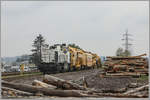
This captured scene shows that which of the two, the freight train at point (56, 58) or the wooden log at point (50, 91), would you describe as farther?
the freight train at point (56, 58)

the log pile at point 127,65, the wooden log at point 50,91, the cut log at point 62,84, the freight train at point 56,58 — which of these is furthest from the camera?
the freight train at point 56,58

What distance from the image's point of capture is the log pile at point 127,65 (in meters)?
13.8

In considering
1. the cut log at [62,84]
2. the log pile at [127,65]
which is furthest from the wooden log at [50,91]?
the log pile at [127,65]

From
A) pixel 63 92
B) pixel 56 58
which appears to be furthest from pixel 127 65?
pixel 63 92

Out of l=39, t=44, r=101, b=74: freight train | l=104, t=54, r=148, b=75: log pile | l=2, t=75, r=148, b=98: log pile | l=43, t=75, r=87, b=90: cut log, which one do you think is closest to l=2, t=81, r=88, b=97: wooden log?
l=2, t=75, r=148, b=98: log pile

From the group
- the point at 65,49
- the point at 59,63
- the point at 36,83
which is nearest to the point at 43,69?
the point at 59,63

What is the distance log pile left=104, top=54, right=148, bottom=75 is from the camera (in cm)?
1384

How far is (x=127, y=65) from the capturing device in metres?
14.0

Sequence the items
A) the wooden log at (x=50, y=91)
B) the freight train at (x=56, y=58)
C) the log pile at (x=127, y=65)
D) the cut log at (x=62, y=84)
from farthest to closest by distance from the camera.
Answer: the freight train at (x=56, y=58), the log pile at (x=127, y=65), the cut log at (x=62, y=84), the wooden log at (x=50, y=91)

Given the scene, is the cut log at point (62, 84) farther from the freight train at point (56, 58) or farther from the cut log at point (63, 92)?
the freight train at point (56, 58)

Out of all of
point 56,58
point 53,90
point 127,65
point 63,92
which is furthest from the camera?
point 56,58

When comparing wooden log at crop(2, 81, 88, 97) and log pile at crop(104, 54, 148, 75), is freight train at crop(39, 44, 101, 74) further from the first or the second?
wooden log at crop(2, 81, 88, 97)

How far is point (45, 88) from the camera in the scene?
22.8 ft

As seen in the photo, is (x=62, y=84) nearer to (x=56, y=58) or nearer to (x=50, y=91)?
(x=50, y=91)
